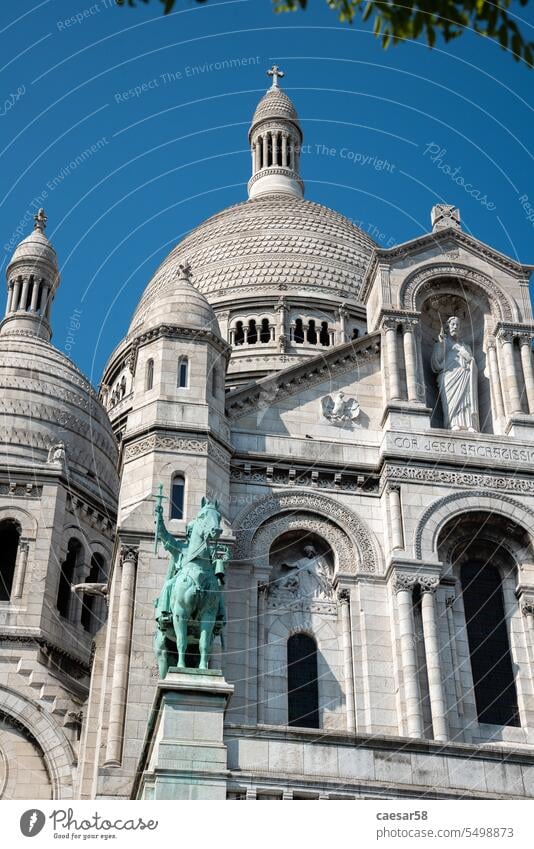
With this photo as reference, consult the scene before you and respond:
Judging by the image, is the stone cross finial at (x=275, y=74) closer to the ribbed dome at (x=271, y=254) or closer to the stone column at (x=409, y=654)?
the ribbed dome at (x=271, y=254)

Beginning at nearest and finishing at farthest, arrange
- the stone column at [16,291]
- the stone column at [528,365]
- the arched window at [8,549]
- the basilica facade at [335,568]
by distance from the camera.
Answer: the basilica facade at [335,568] < the stone column at [528,365] < the arched window at [8,549] < the stone column at [16,291]

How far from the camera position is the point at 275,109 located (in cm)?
6669

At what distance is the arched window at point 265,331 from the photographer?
1957 inches

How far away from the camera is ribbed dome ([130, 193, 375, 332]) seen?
5228cm

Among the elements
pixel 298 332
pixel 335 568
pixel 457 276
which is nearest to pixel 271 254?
pixel 298 332

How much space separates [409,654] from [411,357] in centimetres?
819

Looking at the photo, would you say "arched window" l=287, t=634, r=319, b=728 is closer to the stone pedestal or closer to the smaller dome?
the stone pedestal

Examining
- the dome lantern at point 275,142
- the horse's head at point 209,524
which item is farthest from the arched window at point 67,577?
the dome lantern at point 275,142

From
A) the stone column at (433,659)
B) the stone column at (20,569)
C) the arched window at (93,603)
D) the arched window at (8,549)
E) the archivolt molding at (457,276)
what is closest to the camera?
the stone column at (433,659)

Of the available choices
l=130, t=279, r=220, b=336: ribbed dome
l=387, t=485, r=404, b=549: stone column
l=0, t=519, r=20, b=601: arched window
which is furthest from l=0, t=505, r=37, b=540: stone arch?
l=387, t=485, r=404, b=549: stone column

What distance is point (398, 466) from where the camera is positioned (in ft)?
94.4

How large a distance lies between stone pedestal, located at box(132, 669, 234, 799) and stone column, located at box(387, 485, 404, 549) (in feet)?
26.8

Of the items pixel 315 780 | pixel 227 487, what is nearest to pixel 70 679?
pixel 227 487

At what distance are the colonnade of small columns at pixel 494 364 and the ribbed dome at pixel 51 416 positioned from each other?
13959mm
